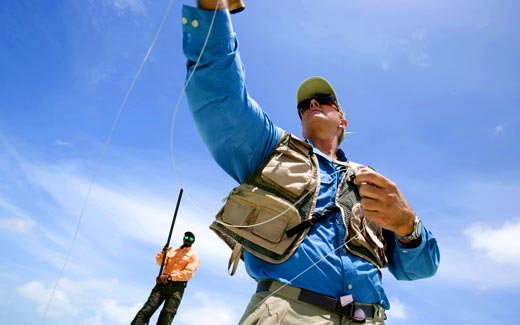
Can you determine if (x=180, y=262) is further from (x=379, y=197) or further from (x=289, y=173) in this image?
(x=379, y=197)

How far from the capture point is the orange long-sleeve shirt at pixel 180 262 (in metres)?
9.73

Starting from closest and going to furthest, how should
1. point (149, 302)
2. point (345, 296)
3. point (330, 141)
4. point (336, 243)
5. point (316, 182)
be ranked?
point (345, 296) < point (336, 243) < point (316, 182) < point (330, 141) < point (149, 302)

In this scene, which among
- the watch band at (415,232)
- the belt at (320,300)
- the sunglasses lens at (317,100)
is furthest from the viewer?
the sunglasses lens at (317,100)

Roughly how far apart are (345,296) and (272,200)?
74 cm

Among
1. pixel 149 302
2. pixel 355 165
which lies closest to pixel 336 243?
pixel 355 165

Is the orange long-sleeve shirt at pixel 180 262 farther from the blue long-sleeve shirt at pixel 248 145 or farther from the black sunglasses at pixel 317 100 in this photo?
the blue long-sleeve shirt at pixel 248 145

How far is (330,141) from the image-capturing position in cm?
352

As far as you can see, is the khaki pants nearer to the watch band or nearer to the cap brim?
the watch band

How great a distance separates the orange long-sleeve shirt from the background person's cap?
7445mm

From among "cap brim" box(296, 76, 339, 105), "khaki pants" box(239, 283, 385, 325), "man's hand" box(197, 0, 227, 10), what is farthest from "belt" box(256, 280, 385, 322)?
"cap brim" box(296, 76, 339, 105)

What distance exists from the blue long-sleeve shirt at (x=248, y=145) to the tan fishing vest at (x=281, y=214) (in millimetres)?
61

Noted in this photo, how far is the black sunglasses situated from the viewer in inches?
142

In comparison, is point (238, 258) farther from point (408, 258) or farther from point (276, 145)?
point (408, 258)

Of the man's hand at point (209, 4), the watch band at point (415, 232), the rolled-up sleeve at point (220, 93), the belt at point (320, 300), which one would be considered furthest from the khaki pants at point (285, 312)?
A: the man's hand at point (209, 4)
